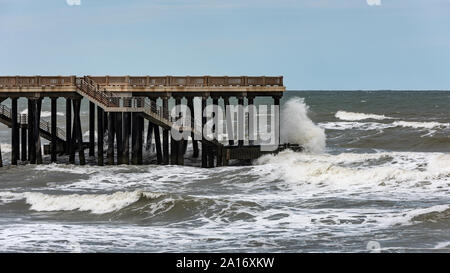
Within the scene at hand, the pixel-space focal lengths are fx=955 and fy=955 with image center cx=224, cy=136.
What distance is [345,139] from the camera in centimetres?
6994

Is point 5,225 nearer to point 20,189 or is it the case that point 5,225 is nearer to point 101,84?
point 20,189

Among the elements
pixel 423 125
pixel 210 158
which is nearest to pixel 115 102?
pixel 210 158

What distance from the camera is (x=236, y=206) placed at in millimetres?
31547

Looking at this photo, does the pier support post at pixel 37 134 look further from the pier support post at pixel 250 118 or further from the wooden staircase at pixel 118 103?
the pier support post at pixel 250 118

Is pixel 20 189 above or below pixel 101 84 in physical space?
below

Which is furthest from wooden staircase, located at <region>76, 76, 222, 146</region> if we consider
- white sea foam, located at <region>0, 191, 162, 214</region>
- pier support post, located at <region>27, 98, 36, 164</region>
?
white sea foam, located at <region>0, 191, 162, 214</region>

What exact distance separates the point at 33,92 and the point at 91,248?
883 inches

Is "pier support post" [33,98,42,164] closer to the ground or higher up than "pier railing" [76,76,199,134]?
closer to the ground

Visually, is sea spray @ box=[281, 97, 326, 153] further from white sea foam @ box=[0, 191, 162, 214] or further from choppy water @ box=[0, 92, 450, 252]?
white sea foam @ box=[0, 191, 162, 214]

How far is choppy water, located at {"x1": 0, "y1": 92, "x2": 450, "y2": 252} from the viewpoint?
2534 cm

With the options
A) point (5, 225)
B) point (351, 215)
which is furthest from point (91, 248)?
point (351, 215)

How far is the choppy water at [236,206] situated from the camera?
83.1 ft

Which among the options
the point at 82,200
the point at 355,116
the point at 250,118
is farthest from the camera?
the point at 355,116

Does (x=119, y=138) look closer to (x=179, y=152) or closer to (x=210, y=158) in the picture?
(x=179, y=152)
